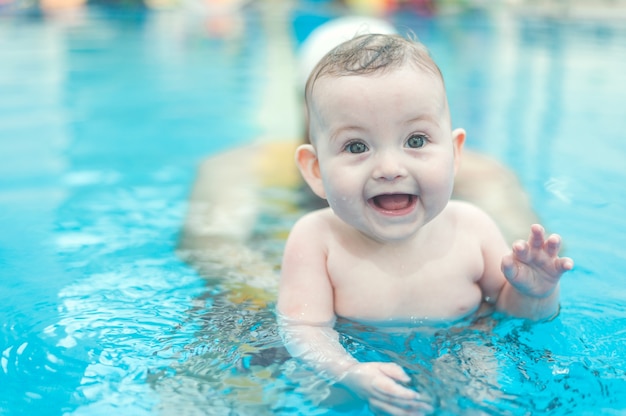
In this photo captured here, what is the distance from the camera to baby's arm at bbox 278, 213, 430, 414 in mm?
1949

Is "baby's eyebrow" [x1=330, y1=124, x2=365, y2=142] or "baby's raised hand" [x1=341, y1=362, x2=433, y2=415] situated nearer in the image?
"baby's raised hand" [x1=341, y1=362, x2=433, y2=415]

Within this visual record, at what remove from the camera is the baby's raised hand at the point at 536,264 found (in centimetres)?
197

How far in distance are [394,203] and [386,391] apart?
19.7 inches

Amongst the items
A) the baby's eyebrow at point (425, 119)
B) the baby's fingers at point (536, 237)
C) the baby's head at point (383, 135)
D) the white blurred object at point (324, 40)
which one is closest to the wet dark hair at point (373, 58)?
the baby's head at point (383, 135)

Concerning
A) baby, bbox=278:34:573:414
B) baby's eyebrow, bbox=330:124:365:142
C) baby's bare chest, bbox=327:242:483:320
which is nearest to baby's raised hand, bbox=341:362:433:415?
baby, bbox=278:34:573:414

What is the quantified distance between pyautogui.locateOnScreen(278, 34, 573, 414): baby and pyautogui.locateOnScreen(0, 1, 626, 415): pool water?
7 centimetres

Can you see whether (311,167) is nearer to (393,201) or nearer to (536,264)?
(393,201)

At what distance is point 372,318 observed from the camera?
219 cm

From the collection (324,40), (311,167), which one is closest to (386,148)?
(311,167)

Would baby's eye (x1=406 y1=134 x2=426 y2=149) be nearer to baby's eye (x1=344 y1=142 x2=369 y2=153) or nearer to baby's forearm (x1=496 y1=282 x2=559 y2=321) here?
baby's eye (x1=344 y1=142 x2=369 y2=153)

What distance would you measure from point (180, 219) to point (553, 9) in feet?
31.9

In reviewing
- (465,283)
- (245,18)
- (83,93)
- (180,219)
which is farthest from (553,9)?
(465,283)

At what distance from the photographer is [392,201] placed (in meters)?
2.05

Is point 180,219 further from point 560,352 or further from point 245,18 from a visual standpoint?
point 245,18
